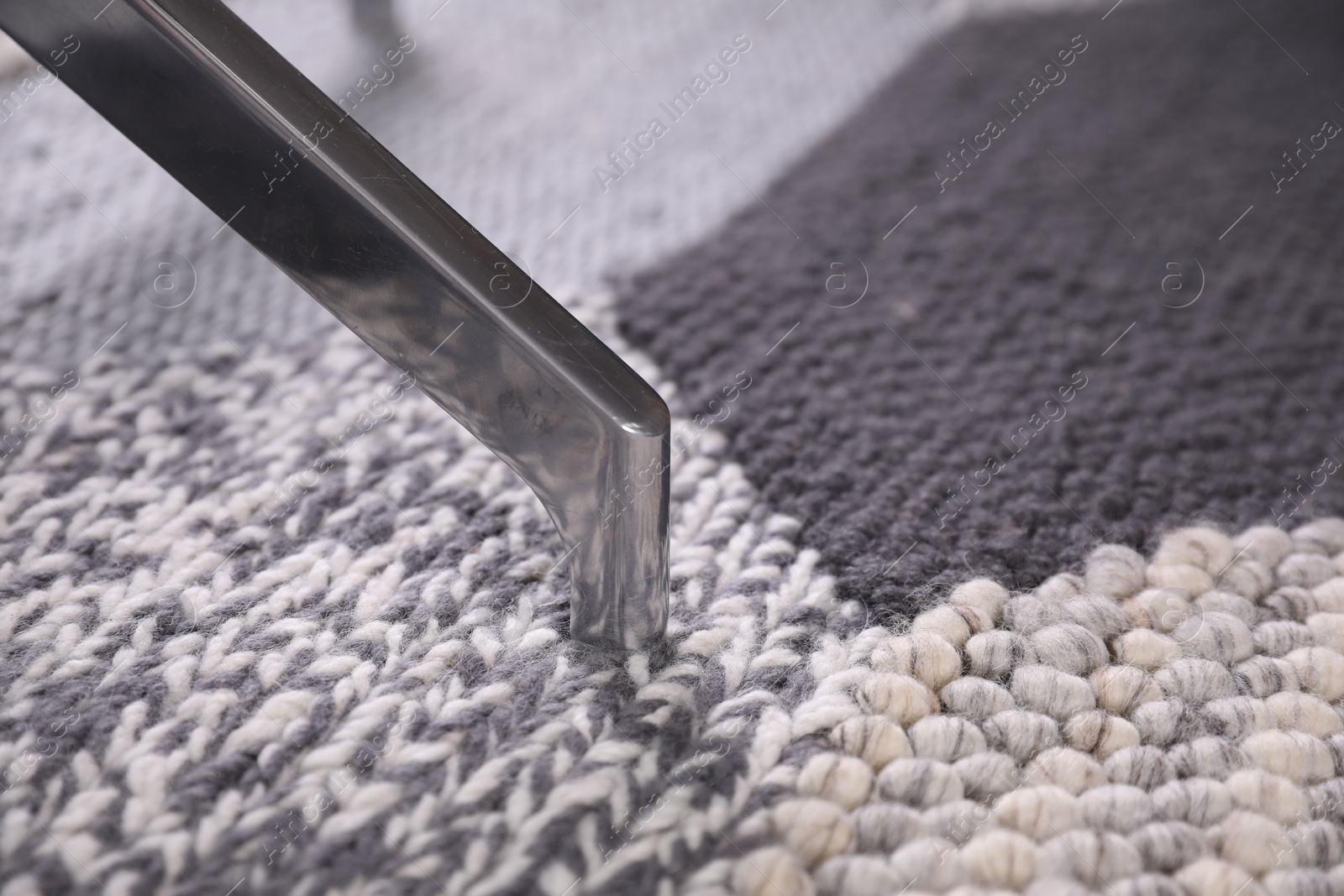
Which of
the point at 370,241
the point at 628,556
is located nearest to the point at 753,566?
the point at 628,556

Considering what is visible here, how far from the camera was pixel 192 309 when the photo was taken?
51 cm

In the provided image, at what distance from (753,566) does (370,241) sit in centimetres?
18

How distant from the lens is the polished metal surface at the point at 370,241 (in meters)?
0.30

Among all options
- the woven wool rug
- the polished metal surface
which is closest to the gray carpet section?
the woven wool rug

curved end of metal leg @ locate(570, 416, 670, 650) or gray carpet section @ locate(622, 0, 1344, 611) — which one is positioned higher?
gray carpet section @ locate(622, 0, 1344, 611)

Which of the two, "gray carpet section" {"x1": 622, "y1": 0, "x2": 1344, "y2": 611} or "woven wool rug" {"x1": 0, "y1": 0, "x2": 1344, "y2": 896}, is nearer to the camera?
"woven wool rug" {"x1": 0, "y1": 0, "x2": 1344, "y2": 896}

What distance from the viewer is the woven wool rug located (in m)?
0.31

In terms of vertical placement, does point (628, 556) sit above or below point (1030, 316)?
below

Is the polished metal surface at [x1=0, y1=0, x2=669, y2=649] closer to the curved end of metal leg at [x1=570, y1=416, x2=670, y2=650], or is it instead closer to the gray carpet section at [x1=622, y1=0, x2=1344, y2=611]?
the curved end of metal leg at [x1=570, y1=416, x2=670, y2=650]

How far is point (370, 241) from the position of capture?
0.31 m

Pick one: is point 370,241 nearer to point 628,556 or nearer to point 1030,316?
point 628,556

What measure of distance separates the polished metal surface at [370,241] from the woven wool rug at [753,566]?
0.27 ft

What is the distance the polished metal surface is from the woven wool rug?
0.08 m

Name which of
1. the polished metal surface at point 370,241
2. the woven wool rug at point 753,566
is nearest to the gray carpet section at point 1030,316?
the woven wool rug at point 753,566
